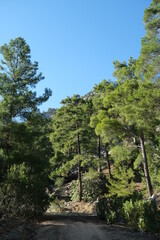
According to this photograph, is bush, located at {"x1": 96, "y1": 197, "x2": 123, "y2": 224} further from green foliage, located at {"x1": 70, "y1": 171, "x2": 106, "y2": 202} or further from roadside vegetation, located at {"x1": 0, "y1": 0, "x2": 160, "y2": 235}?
green foliage, located at {"x1": 70, "y1": 171, "x2": 106, "y2": 202}

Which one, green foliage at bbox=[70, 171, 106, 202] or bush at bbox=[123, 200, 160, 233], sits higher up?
green foliage at bbox=[70, 171, 106, 202]

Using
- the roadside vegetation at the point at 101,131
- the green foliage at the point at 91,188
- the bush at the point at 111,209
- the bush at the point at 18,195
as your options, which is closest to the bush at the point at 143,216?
the roadside vegetation at the point at 101,131

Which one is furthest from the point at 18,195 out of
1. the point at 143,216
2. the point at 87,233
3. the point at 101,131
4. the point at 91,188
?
the point at 91,188

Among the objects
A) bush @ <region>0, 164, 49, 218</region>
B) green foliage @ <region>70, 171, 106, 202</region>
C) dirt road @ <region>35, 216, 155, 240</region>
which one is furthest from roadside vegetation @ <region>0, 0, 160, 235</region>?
green foliage @ <region>70, 171, 106, 202</region>

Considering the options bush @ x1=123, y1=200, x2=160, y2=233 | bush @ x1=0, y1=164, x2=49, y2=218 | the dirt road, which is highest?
bush @ x1=0, y1=164, x2=49, y2=218

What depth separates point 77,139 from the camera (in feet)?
75.0

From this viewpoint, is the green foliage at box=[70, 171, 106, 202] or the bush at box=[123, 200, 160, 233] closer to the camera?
the bush at box=[123, 200, 160, 233]

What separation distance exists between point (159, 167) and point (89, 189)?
7844 millimetres

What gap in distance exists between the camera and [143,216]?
861 cm

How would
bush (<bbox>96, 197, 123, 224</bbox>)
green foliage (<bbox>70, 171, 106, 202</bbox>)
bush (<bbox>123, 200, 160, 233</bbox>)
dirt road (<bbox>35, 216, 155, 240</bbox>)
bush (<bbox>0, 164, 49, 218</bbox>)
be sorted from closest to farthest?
dirt road (<bbox>35, 216, 155, 240</bbox>) < bush (<bbox>123, 200, 160, 233</bbox>) < bush (<bbox>0, 164, 49, 218</bbox>) < bush (<bbox>96, 197, 123, 224</bbox>) < green foliage (<bbox>70, 171, 106, 202</bbox>)

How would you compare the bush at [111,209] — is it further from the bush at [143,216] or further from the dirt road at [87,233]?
the dirt road at [87,233]

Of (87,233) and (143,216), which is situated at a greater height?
(143,216)

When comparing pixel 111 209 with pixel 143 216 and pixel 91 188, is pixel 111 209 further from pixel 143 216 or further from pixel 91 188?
pixel 91 188

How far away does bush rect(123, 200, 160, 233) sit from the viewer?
8023 millimetres
